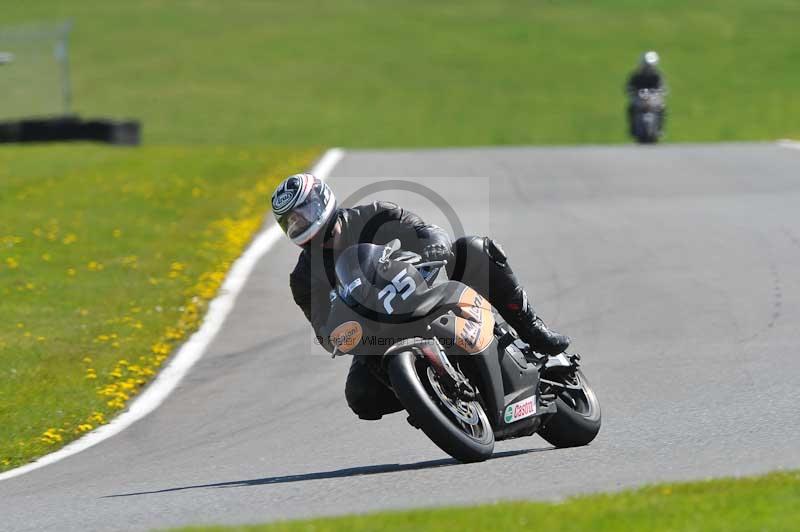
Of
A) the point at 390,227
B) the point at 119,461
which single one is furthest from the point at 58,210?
the point at 390,227

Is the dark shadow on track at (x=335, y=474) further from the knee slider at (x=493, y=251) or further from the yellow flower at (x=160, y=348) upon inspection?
the yellow flower at (x=160, y=348)

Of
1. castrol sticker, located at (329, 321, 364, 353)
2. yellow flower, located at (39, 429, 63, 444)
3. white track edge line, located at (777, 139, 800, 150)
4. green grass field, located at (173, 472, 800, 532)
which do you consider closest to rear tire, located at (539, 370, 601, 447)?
castrol sticker, located at (329, 321, 364, 353)

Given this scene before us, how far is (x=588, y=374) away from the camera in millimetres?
10180

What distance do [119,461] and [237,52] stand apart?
41904mm

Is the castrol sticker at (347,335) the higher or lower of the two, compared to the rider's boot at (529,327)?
higher

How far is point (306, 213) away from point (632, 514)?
2643mm

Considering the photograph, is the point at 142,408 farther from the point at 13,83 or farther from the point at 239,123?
the point at 239,123

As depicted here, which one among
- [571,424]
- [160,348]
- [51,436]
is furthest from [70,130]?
[571,424]

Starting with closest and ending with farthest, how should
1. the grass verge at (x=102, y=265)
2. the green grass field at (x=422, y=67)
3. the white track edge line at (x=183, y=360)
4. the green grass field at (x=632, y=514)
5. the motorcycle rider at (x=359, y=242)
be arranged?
the green grass field at (x=632, y=514), the motorcycle rider at (x=359, y=242), the white track edge line at (x=183, y=360), the grass verge at (x=102, y=265), the green grass field at (x=422, y=67)

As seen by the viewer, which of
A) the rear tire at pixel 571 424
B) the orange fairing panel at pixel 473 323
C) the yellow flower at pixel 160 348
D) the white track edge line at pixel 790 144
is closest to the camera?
the orange fairing panel at pixel 473 323

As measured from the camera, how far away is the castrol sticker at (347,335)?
721cm

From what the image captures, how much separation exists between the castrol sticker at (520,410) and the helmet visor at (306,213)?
1467 mm

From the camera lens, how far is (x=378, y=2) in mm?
56219

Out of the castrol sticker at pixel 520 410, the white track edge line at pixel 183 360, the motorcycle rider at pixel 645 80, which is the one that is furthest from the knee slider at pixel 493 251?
the motorcycle rider at pixel 645 80
